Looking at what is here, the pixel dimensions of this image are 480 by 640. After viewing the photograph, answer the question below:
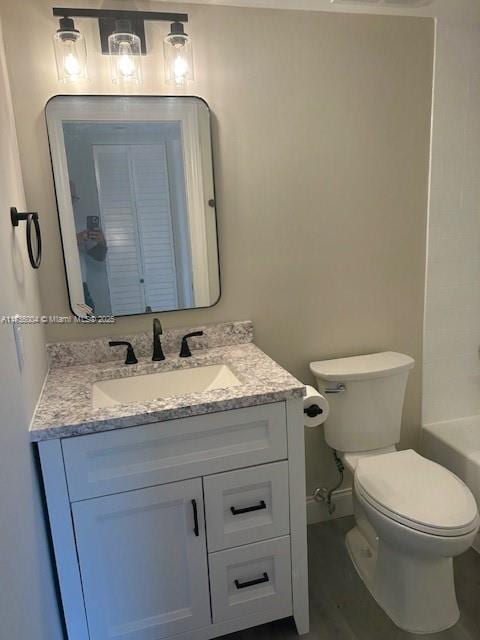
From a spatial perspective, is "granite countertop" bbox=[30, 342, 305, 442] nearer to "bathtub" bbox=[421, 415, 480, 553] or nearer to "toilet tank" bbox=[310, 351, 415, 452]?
"toilet tank" bbox=[310, 351, 415, 452]

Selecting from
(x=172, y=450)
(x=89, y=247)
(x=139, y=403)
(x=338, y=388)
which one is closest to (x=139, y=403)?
(x=139, y=403)

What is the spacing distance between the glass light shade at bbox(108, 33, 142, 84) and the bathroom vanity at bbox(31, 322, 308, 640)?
1.06 metres

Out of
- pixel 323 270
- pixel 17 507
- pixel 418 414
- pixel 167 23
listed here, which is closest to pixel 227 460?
pixel 17 507

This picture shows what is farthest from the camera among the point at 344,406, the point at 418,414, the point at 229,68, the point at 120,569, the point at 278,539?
the point at 418,414

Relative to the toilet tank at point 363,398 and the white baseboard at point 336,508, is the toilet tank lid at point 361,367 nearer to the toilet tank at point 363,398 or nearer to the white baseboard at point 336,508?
the toilet tank at point 363,398

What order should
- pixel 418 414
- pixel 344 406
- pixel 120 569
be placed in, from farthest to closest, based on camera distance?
pixel 418 414 < pixel 344 406 < pixel 120 569

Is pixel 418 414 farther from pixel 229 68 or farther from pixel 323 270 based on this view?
pixel 229 68

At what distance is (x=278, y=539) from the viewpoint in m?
1.45

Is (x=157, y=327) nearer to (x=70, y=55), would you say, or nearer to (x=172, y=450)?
(x=172, y=450)

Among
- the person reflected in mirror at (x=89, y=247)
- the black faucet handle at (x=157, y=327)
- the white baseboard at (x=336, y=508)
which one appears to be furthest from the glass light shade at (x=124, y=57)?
the white baseboard at (x=336, y=508)

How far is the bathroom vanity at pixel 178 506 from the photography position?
1248mm

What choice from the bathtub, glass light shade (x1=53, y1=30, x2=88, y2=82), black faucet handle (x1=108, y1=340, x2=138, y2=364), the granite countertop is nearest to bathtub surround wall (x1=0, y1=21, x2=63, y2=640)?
the granite countertop

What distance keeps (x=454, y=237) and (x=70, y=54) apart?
5.54 feet

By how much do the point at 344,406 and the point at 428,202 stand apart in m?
0.96
